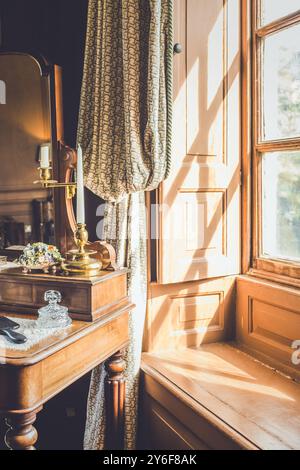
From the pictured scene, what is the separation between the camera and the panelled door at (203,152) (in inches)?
86.7

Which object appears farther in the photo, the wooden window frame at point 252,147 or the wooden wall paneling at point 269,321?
the wooden window frame at point 252,147

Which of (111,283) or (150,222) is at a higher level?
(150,222)

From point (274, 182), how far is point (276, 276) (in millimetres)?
447

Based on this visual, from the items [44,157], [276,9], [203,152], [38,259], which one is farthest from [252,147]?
[38,259]

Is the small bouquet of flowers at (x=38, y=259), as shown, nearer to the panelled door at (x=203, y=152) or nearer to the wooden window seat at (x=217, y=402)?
the panelled door at (x=203, y=152)

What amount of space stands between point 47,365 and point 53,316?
0.20 meters

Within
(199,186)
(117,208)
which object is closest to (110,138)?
(117,208)

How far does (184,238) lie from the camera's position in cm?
226

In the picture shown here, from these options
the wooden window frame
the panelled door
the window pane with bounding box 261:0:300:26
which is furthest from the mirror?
the window pane with bounding box 261:0:300:26

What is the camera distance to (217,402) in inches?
72.0

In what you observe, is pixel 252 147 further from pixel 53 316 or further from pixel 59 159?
pixel 53 316

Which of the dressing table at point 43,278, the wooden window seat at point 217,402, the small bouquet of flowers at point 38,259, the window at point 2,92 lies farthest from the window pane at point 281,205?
the window at point 2,92

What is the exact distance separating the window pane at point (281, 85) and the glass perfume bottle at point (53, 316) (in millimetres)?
1287

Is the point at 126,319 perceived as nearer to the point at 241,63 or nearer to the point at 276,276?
the point at 276,276
